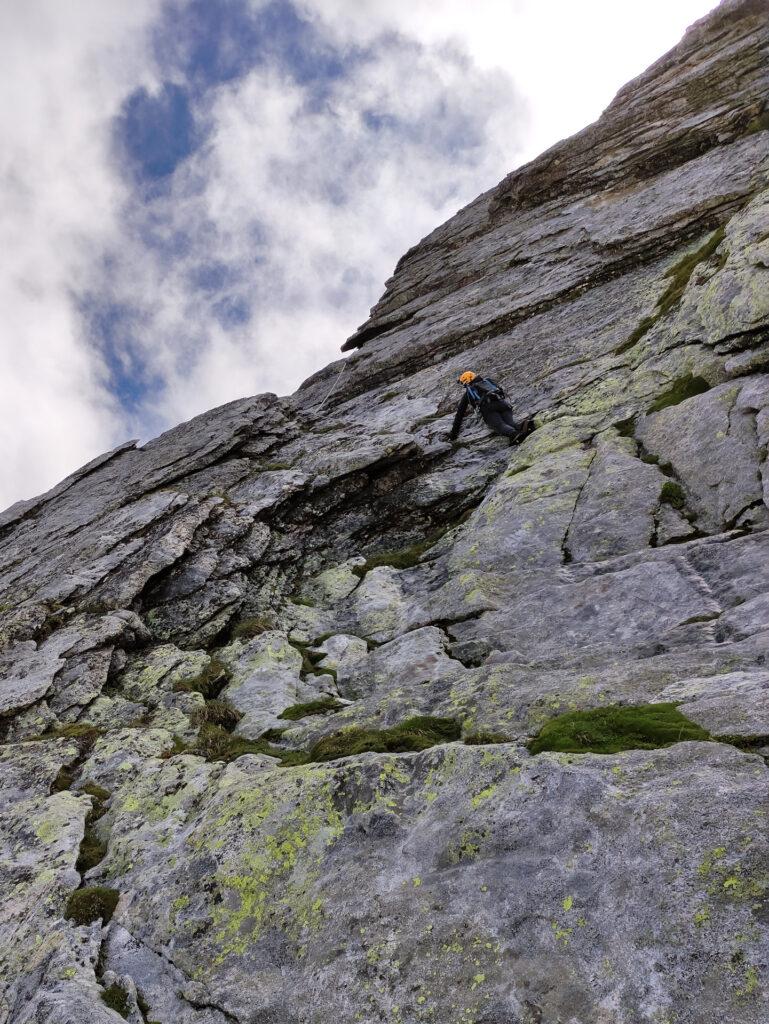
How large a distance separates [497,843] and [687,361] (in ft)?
55.2

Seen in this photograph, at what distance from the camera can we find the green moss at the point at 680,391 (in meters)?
18.0

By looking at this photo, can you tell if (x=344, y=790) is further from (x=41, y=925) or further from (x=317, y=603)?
(x=317, y=603)

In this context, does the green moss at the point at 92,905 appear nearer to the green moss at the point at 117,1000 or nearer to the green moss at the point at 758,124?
the green moss at the point at 117,1000

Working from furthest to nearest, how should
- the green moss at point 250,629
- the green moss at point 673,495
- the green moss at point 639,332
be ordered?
the green moss at point 639,332 < the green moss at point 250,629 < the green moss at point 673,495

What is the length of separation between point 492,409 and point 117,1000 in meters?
21.6

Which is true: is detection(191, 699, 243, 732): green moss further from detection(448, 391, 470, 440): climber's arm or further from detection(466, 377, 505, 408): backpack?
detection(466, 377, 505, 408): backpack

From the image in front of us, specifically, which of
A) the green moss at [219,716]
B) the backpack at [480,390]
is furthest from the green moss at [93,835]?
the backpack at [480,390]

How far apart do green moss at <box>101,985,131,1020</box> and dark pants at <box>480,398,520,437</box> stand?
67.4ft

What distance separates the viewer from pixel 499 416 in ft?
80.7

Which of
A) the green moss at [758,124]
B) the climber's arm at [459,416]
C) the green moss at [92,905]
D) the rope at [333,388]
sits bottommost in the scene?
the green moss at [92,905]

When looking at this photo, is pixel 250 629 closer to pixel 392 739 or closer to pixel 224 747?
pixel 224 747

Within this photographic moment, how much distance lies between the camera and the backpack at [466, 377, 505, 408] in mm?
24953

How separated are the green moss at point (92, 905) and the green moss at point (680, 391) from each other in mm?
18472

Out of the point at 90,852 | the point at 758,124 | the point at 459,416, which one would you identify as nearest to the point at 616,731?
the point at 90,852
